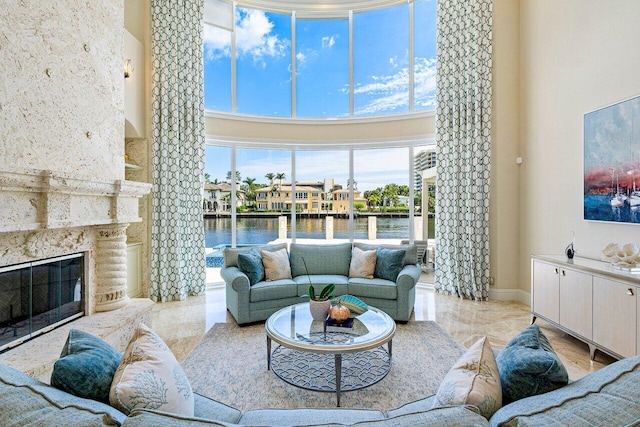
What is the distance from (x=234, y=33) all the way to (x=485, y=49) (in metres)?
4.20

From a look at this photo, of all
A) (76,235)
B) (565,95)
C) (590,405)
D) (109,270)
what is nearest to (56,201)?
(76,235)

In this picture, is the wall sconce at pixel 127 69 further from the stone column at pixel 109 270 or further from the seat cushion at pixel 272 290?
the seat cushion at pixel 272 290

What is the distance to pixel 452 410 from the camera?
86 cm

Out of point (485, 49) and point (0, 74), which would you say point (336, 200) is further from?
point (0, 74)

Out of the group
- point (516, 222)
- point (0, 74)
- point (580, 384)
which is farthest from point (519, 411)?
point (516, 222)

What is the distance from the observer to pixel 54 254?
2.95 metres

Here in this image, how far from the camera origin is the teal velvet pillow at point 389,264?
427cm

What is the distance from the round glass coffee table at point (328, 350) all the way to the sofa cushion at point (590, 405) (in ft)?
5.04

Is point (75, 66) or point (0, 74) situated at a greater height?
point (75, 66)

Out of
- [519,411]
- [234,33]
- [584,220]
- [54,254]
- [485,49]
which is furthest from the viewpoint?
[234,33]

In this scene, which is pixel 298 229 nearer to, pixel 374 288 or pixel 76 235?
pixel 374 288

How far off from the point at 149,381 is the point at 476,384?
113 centimetres

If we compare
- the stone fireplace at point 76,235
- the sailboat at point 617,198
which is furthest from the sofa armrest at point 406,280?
the stone fireplace at point 76,235

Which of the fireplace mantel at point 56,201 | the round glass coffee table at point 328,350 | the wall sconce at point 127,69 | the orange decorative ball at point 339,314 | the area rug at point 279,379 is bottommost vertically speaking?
the area rug at point 279,379
